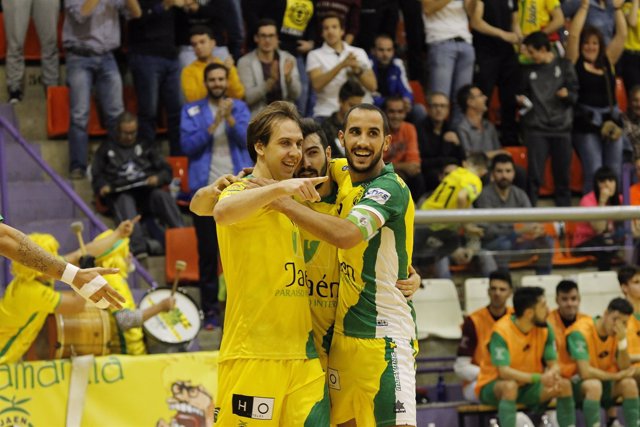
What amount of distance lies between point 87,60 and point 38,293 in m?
3.94

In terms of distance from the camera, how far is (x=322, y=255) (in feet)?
21.9

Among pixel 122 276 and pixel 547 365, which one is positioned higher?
pixel 122 276

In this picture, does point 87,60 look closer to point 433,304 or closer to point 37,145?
point 37,145

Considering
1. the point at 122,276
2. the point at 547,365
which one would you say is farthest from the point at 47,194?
the point at 547,365

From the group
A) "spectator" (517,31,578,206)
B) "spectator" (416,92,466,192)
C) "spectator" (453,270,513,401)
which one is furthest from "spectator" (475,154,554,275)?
"spectator" (517,31,578,206)

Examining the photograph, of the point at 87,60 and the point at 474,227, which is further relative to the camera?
the point at 87,60

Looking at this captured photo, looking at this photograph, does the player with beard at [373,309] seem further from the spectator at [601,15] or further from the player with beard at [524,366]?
the spectator at [601,15]

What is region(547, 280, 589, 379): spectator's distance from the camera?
34.0 ft

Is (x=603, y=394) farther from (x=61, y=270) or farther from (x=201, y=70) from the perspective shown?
(x=61, y=270)

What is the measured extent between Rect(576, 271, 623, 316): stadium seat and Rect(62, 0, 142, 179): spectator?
5116 millimetres

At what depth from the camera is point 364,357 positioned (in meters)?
6.43

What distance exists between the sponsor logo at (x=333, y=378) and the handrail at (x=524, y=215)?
3.44 metres

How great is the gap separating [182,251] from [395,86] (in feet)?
11.7

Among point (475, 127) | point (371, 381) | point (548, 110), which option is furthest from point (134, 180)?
point (371, 381)
